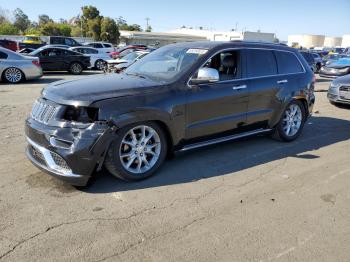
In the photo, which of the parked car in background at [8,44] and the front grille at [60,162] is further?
the parked car in background at [8,44]

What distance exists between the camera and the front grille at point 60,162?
162 inches

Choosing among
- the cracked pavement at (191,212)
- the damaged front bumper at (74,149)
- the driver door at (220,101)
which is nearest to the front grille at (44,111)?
the damaged front bumper at (74,149)

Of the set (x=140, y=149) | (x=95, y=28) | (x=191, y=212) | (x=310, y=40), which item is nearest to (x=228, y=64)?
(x=140, y=149)

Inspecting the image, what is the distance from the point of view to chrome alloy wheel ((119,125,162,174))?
4457 mm

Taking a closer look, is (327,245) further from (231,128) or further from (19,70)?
(19,70)

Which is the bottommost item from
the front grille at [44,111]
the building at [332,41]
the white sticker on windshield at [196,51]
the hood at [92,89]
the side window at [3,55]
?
the building at [332,41]

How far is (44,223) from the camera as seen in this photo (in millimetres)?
3564

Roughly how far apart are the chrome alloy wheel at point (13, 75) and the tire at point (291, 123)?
11.2 metres

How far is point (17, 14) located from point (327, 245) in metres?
128

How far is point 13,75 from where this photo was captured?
46.1 feet

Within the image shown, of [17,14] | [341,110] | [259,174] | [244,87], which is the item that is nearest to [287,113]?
[244,87]

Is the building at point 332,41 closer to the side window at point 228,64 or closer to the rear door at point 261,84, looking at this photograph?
the rear door at point 261,84

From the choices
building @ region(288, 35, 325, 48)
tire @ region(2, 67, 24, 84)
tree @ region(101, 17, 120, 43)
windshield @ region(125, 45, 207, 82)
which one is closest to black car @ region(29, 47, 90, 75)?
tire @ region(2, 67, 24, 84)

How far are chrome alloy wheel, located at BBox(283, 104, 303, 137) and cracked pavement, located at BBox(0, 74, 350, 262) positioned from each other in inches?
35.0
